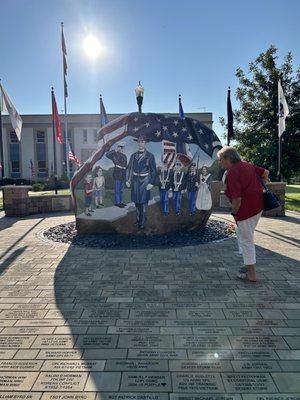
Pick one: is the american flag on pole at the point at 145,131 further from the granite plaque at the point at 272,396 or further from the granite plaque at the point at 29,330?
the granite plaque at the point at 272,396

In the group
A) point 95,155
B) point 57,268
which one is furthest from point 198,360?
point 95,155

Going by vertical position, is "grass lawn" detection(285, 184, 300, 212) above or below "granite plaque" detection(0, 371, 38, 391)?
above

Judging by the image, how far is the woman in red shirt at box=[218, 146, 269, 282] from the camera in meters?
4.50

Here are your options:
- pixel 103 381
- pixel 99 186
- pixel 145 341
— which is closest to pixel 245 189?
pixel 145 341

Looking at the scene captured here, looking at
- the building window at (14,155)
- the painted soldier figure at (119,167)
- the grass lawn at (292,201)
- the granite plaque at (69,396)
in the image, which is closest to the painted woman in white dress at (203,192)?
the painted soldier figure at (119,167)

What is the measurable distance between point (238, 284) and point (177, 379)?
93.6 inches

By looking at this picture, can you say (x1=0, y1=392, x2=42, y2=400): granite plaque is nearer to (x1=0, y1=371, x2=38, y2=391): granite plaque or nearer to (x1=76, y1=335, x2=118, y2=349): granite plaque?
(x1=0, y1=371, x2=38, y2=391): granite plaque

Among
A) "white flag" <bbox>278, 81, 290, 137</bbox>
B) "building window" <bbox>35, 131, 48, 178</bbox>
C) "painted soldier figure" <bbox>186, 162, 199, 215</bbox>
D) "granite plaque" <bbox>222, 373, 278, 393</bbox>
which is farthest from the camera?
"building window" <bbox>35, 131, 48, 178</bbox>

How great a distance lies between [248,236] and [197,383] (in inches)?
97.9

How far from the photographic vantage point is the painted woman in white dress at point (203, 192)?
27.3ft

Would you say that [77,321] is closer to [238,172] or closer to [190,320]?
[190,320]

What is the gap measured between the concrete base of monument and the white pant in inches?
136

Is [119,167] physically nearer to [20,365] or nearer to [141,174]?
[141,174]

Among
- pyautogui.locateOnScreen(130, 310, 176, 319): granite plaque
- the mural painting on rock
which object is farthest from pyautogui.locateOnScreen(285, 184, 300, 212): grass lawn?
pyautogui.locateOnScreen(130, 310, 176, 319): granite plaque
